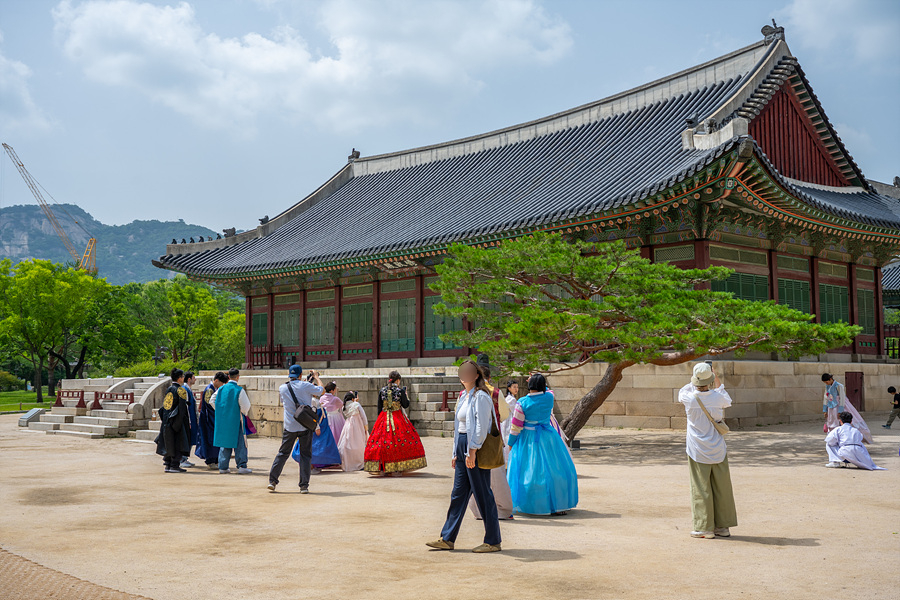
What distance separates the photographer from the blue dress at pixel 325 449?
1345 centimetres

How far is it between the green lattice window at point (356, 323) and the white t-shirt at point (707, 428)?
19021mm

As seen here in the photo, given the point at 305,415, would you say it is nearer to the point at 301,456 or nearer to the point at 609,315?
the point at 301,456

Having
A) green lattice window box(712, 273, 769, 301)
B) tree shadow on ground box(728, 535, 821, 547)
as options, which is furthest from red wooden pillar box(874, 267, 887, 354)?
tree shadow on ground box(728, 535, 821, 547)

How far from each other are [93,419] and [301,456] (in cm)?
1342

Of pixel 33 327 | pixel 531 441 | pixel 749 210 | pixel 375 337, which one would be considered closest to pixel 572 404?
pixel 749 210

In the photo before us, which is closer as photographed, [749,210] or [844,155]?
[749,210]

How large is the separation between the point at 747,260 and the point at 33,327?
36.6 metres

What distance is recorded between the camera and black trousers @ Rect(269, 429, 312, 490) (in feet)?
36.2

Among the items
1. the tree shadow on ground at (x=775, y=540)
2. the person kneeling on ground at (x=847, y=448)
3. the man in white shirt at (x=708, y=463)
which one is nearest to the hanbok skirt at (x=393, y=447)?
the man in white shirt at (x=708, y=463)

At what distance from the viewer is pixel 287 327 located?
29.2m

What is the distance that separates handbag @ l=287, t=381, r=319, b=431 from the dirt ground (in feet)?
3.09

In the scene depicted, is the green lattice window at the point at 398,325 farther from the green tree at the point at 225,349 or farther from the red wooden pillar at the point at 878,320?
the green tree at the point at 225,349

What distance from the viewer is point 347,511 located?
30.7 feet

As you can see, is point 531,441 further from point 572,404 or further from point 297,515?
point 572,404
